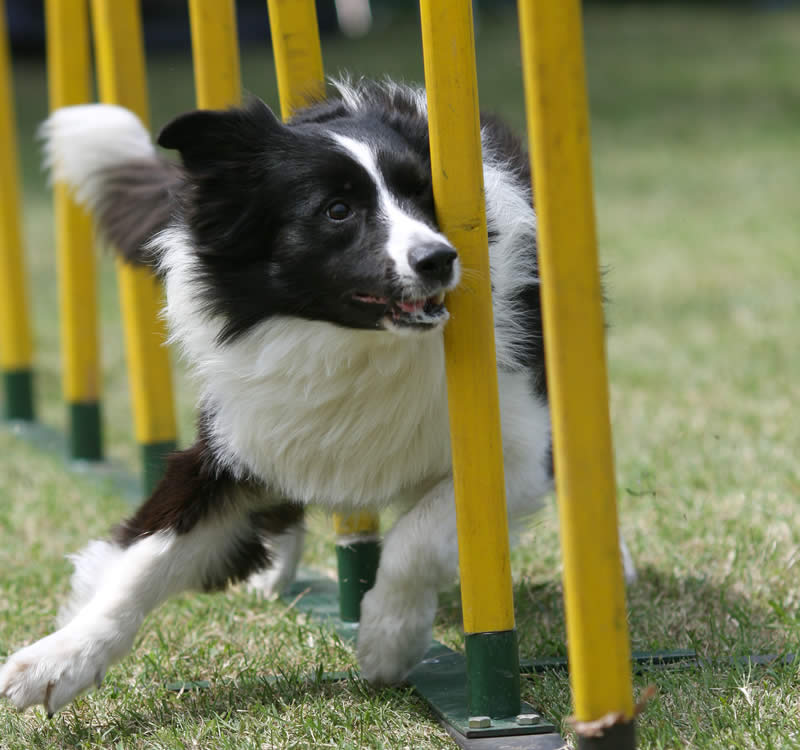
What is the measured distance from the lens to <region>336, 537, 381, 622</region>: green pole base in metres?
3.08

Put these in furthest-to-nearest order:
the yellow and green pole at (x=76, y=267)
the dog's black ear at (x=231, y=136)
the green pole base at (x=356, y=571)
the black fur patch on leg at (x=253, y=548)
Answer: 1. the yellow and green pole at (x=76, y=267)
2. the green pole base at (x=356, y=571)
3. the black fur patch on leg at (x=253, y=548)
4. the dog's black ear at (x=231, y=136)

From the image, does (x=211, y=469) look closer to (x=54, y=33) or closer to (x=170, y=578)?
(x=170, y=578)

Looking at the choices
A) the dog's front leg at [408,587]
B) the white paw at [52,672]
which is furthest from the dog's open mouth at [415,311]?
the white paw at [52,672]

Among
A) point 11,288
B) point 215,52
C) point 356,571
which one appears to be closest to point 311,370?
point 356,571

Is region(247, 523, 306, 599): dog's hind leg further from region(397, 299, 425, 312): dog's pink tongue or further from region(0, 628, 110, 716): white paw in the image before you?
region(397, 299, 425, 312): dog's pink tongue

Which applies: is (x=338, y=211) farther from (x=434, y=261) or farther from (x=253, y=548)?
(x=253, y=548)

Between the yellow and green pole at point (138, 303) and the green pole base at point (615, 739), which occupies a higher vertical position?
the yellow and green pole at point (138, 303)

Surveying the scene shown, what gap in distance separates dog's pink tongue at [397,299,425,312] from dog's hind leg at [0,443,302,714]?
68 cm

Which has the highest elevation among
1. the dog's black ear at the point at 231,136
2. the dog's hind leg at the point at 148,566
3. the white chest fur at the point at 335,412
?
the dog's black ear at the point at 231,136

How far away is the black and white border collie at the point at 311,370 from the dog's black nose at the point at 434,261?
1.7 inches

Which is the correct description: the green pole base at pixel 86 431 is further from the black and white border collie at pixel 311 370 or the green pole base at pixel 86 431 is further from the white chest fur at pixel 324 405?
the white chest fur at pixel 324 405

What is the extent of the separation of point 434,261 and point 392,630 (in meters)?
0.83

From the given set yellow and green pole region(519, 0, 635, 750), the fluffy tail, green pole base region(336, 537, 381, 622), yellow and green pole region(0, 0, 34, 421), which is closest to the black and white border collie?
green pole base region(336, 537, 381, 622)

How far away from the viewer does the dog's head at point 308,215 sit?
2.36m
